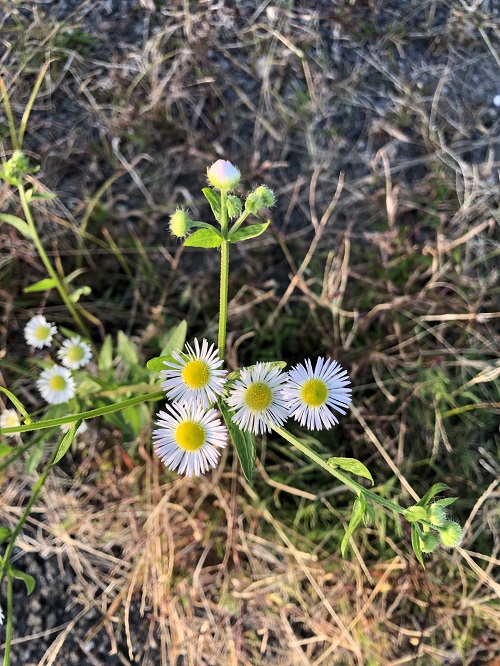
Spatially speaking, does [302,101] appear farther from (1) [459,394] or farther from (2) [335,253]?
(1) [459,394]

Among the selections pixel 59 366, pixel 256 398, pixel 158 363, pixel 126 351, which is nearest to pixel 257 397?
pixel 256 398

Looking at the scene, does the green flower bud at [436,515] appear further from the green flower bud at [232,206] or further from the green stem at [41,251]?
the green stem at [41,251]

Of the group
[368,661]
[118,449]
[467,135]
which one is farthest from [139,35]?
[368,661]

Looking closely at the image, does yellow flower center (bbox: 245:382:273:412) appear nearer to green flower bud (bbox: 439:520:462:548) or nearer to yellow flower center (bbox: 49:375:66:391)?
green flower bud (bbox: 439:520:462:548)

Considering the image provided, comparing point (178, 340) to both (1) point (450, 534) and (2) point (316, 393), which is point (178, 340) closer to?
(2) point (316, 393)

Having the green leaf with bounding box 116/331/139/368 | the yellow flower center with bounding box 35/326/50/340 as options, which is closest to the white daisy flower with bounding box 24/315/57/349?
the yellow flower center with bounding box 35/326/50/340

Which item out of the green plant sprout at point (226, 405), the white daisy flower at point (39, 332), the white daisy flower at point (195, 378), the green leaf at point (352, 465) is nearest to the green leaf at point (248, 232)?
the green plant sprout at point (226, 405)
